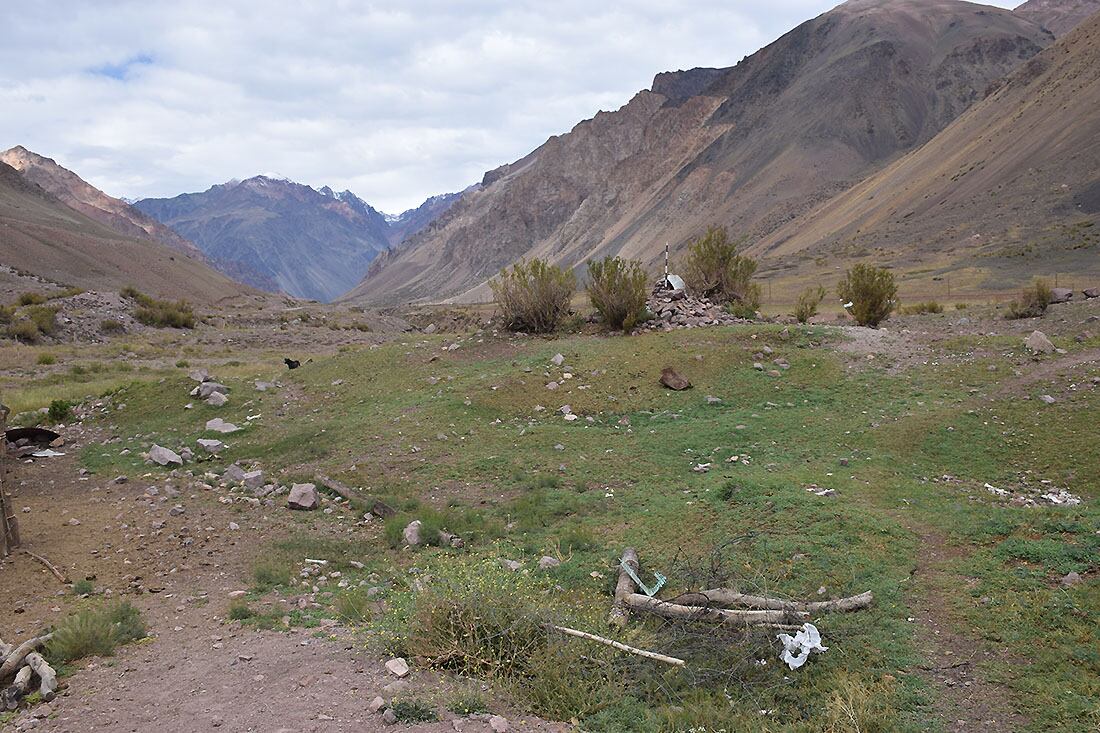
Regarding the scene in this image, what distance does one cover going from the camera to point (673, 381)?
12977mm

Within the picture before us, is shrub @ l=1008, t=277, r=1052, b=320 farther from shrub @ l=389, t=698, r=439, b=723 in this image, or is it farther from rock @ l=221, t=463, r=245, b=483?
shrub @ l=389, t=698, r=439, b=723

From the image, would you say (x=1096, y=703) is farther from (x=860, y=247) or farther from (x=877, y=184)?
(x=877, y=184)

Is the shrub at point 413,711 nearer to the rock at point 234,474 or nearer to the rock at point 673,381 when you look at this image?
the rock at point 234,474

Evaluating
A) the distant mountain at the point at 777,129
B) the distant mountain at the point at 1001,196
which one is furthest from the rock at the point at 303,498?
the distant mountain at the point at 777,129

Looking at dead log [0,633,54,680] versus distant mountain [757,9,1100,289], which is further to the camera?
distant mountain [757,9,1100,289]

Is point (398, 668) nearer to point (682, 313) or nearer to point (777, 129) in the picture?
point (682, 313)

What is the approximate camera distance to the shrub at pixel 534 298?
59.2ft

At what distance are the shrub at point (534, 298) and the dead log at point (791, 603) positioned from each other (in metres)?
12.9

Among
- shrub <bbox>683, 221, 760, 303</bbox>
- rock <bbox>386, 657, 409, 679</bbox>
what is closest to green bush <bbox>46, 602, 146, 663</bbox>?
rock <bbox>386, 657, 409, 679</bbox>

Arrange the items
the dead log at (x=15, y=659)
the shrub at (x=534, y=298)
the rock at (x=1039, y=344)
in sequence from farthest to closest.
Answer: the shrub at (x=534, y=298)
the rock at (x=1039, y=344)
the dead log at (x=15, y=659)

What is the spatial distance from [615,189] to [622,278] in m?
112

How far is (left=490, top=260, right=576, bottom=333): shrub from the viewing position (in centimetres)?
1803

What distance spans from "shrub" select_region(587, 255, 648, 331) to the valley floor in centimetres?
235

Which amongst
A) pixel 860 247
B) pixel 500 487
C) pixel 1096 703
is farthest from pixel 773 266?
pixel 1096 703
